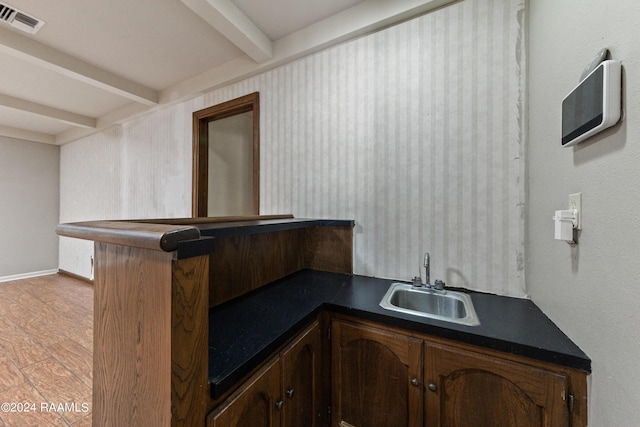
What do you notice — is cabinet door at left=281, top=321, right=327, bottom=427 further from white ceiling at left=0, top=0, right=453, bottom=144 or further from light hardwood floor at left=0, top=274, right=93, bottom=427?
white ceiling at left=0, top=0, right=453, bottom=144

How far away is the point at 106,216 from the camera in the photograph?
3715 millimetres

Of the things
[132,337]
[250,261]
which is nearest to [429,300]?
[250,261]

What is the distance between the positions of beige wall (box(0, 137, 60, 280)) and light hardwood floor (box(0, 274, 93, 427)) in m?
1.16

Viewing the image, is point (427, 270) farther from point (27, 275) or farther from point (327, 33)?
point (27, 275)

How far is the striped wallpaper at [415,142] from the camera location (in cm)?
139

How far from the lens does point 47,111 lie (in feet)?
11.0

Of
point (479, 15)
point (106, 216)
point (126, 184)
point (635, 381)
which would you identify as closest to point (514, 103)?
point (479, 15)

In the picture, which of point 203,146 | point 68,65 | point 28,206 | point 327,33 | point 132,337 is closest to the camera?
point 132,337

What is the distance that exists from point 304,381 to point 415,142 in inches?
57.7

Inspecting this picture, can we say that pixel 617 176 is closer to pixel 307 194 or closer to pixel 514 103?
pixel 514 103

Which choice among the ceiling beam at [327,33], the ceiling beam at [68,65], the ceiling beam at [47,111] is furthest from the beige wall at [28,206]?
the ceiling beam at [327,33]

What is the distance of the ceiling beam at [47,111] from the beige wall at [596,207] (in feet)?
16.8

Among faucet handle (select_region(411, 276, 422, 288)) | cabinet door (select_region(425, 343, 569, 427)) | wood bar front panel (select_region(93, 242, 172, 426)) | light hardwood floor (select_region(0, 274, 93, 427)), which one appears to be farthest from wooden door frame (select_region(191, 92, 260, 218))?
cabinet door (select_region(425, 343, 569, 427))

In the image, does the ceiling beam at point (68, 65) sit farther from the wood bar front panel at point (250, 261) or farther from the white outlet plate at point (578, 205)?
the white outlet plate at point (578, 205)
